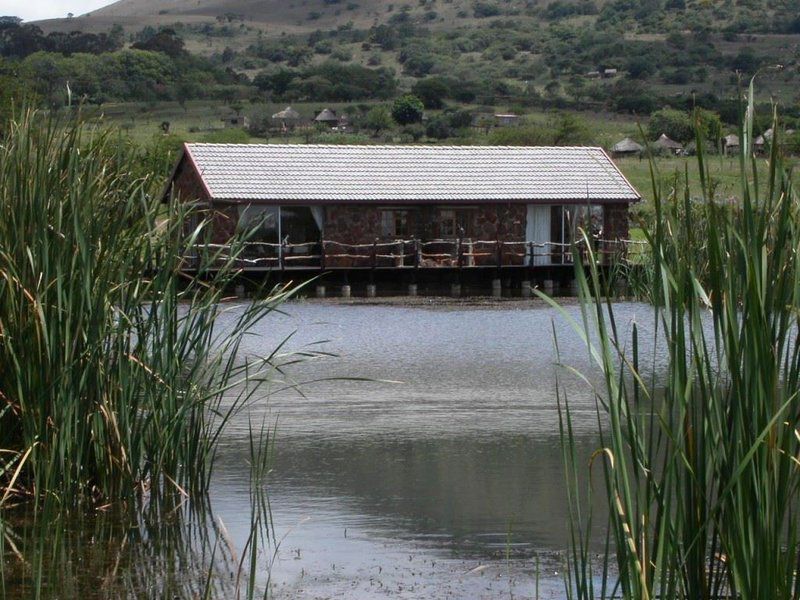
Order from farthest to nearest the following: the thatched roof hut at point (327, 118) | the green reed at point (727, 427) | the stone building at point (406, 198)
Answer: the thatched roof hut at point (327, 118) → the stone building at point (406, 198) → the green reed at point (727, 427)

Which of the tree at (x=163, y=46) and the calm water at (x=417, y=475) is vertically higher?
the tree at (x=163, y=46)

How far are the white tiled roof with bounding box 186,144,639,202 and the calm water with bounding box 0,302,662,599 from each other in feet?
43.4

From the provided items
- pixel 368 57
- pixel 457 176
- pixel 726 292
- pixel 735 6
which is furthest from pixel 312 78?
pixel 726 292

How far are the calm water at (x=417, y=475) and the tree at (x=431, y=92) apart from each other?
59654 mm

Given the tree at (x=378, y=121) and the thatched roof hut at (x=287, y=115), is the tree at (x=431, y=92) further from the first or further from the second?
the tree at (x=378, y=121)

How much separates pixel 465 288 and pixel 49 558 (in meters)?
21.6

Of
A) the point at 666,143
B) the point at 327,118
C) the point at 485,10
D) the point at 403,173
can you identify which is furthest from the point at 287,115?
the point at 485,10

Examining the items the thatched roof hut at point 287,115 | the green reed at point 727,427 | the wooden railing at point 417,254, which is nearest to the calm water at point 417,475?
the green reed at point 727,427

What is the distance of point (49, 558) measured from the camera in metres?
6.40

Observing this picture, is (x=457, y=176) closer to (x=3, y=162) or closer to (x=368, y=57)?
(x=3, y=162)

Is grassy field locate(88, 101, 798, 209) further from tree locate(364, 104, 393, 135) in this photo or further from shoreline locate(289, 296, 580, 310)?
shoreline locate(289, 296, 580, 310)

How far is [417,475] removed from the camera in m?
8.90

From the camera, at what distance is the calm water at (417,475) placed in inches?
256

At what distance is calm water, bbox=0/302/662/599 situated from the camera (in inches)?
247
